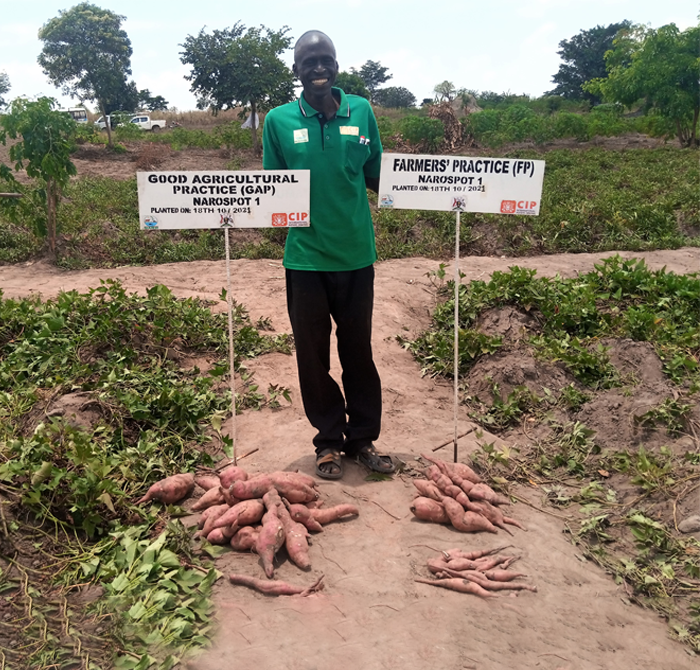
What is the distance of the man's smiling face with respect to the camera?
122 inches

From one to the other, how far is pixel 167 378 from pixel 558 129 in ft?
58.7

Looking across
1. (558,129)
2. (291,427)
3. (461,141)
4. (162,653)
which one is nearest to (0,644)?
(162,653)

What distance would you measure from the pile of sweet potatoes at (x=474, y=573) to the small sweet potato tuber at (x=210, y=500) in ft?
3.46

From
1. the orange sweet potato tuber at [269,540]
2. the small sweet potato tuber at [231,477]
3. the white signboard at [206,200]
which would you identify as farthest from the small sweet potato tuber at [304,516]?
the white signboard at [206,200]

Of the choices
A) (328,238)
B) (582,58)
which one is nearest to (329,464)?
(328,238)

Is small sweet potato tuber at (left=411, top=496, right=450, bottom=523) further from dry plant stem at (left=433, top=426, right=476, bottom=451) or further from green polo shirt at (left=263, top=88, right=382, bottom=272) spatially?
green polo shirt at (left=263, top=88, right=382, bottom=272)

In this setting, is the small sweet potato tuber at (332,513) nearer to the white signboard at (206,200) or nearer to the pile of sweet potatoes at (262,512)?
the pile of sweet potatoes at (262,512)

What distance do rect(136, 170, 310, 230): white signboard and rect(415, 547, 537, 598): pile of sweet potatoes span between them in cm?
183

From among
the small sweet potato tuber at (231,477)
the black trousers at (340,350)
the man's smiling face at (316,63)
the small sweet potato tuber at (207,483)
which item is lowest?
the small sweet potato tuber at (207,483)

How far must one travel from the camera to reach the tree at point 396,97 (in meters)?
51.3

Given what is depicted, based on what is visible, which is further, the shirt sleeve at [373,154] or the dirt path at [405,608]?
the shirt sleeve at [373,154]

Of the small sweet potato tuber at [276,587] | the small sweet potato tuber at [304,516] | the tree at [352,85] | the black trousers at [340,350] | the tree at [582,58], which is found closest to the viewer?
the small sweet potato tuber at [276,587]

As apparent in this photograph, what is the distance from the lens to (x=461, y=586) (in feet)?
8.79

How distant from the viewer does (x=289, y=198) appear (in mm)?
3223
